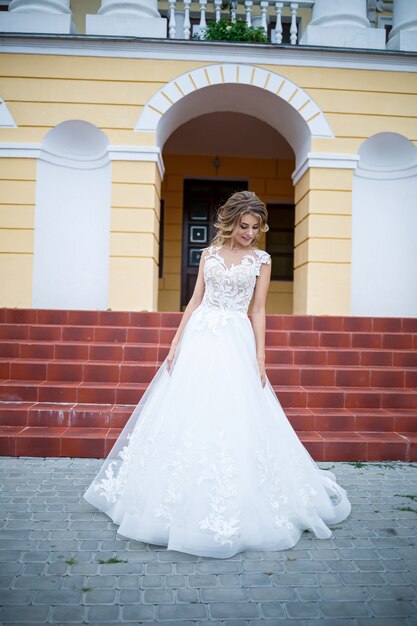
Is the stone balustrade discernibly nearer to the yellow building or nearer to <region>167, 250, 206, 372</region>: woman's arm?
the yellow building

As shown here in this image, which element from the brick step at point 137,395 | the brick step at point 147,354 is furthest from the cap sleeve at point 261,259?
the brick step at point 147,354

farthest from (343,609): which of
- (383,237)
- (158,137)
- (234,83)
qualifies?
(234,83)

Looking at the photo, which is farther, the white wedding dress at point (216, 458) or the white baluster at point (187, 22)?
the white baluster at point (187, 22)

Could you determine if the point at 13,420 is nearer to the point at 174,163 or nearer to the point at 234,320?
the point at 234,320

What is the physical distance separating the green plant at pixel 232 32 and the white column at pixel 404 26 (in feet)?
7.35

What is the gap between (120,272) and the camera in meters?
7.11

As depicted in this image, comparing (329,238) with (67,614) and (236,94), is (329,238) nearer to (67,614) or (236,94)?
(236,94)

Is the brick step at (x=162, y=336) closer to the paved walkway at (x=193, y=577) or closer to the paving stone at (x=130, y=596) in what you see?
the paved walkway at (x=193, y=577)

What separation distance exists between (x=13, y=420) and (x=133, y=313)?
82.5 inches

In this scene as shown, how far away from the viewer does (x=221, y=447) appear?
2586mm

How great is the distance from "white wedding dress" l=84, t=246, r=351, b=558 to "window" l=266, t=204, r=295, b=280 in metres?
8.10

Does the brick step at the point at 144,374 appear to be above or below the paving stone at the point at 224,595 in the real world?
above

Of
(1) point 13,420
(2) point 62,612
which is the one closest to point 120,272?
(1) point 13,420

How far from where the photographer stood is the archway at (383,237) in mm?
7832
